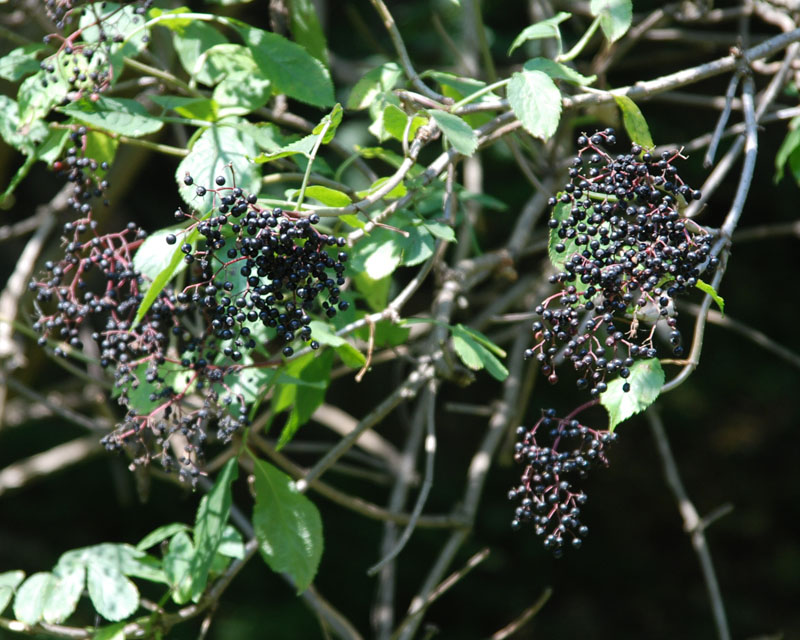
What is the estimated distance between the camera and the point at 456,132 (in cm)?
125

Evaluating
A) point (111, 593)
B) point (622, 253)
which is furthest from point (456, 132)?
point (111, 593)

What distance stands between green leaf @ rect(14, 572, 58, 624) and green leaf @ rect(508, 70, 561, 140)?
3.89 ft

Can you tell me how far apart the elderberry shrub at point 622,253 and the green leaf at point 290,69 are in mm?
506

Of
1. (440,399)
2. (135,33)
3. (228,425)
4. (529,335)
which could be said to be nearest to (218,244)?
(228,425)

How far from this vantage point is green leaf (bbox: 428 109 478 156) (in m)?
1.23

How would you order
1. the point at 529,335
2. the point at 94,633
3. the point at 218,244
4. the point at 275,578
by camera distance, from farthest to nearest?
the point at 275,578 < the point at 529,335 < the point at 94,633 < the point at 218,244

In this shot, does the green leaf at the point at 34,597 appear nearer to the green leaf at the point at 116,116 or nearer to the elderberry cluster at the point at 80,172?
the elderberry cluster at the point at 80,172

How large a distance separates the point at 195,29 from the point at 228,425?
79cm

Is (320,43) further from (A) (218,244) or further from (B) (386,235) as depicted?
(A) (218,244)

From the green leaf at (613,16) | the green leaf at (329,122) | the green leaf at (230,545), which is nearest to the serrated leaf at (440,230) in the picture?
the green leaf at (329,122)

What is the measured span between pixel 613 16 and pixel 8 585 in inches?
58.2

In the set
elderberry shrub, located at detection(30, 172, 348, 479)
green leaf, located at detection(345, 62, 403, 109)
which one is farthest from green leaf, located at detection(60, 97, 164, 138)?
green leaf, located at detection(345, 62, 403, 109)

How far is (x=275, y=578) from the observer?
3637 millimetres

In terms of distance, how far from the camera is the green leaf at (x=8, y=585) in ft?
5.22
